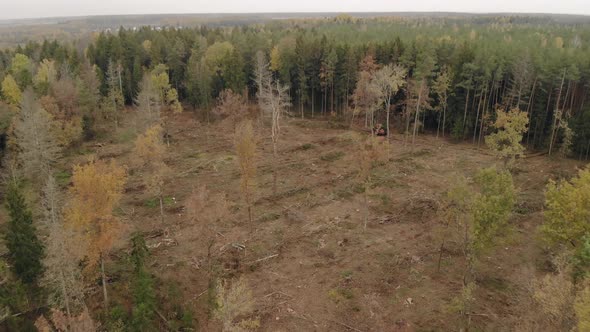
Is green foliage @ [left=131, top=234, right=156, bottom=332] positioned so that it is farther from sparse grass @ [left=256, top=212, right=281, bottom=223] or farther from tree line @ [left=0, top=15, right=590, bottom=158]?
tree line @ [left=0, top=15, right=590, bottom=158]

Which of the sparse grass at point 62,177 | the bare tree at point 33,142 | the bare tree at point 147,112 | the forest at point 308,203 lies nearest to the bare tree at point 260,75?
the forest at point 308,203

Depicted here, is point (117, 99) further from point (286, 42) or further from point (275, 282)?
point (275, 282)

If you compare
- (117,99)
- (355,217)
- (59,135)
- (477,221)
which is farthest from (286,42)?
(477,221)

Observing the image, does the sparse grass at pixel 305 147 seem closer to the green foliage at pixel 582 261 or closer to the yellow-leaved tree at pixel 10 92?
the green foliage at pixel 582 261

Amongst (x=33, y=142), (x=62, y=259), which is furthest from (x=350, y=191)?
(x=33, y=142)

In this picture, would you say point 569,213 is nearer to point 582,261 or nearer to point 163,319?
point 582,261

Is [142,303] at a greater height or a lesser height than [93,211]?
lesser
